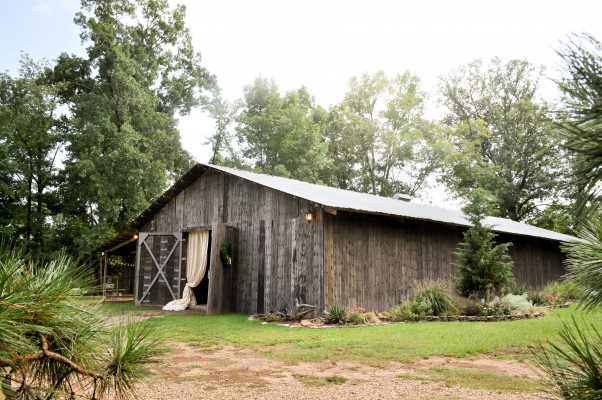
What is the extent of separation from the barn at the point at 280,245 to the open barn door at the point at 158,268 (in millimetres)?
32

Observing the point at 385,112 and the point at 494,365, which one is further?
the point at 385,112

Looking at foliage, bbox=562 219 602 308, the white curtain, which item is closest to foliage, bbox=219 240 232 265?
the white curtain

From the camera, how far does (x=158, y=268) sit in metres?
14.6

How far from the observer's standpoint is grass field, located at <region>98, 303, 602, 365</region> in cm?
624

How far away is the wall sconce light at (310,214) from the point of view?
11.1 meters

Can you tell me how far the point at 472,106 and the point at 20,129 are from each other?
29.2 meters

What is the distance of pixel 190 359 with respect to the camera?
20.3ft

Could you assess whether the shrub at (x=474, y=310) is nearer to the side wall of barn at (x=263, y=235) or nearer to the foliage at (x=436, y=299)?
the foliage at (x=436, y=299)

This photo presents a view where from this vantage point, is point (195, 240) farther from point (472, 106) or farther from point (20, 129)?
point (472, 106)

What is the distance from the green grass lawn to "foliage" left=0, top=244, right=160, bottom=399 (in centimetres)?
297

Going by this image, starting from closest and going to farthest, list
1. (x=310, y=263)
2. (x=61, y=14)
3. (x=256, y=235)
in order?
(x=310, y=263) → (x=256, y=235) → (x=61, y=14)

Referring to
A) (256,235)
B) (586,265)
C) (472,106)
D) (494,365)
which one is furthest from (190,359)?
(472,106)

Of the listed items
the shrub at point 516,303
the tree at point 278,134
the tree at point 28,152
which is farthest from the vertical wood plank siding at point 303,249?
the tree at point 278,134

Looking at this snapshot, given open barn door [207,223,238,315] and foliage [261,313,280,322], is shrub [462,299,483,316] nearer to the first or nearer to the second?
foliage [261,313,280,322]
